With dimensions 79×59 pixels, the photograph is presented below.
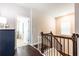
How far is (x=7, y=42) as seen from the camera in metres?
1.66

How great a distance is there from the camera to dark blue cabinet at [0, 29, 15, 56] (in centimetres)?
165

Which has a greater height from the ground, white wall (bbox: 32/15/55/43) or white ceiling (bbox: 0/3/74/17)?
white ceiling (bbox: 0/3/74/17)

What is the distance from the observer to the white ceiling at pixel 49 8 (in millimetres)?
1635

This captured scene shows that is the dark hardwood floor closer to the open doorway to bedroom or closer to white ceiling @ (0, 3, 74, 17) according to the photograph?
the open doorway to bedroom

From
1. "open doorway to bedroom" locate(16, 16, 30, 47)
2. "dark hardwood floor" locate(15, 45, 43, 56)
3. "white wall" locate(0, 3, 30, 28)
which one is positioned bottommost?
"dark hardwood floor" locate(15, 45, 43, 56)

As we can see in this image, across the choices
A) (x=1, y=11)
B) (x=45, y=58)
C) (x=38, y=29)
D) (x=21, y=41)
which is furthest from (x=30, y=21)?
(x=45, y=58)

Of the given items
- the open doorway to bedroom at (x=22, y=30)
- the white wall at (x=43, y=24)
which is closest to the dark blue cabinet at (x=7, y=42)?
the open doorway to bedroom at (x=22, y=30)

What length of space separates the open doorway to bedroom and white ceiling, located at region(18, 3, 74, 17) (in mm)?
176

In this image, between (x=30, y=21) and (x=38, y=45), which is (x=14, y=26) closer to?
(x=30, y=21)

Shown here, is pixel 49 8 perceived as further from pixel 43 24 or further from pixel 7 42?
pixel 7 42

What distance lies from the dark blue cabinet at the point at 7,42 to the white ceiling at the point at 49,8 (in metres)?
0.43

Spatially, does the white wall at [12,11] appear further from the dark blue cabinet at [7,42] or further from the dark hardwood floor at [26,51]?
the dark hardwood floor at [26,51]

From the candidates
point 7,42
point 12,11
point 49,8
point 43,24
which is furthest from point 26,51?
point 49,8

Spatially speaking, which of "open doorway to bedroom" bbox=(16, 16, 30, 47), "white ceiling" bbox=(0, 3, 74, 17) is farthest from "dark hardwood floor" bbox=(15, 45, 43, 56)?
"white ceiling" bbox=(0, 3, 74, 17)
